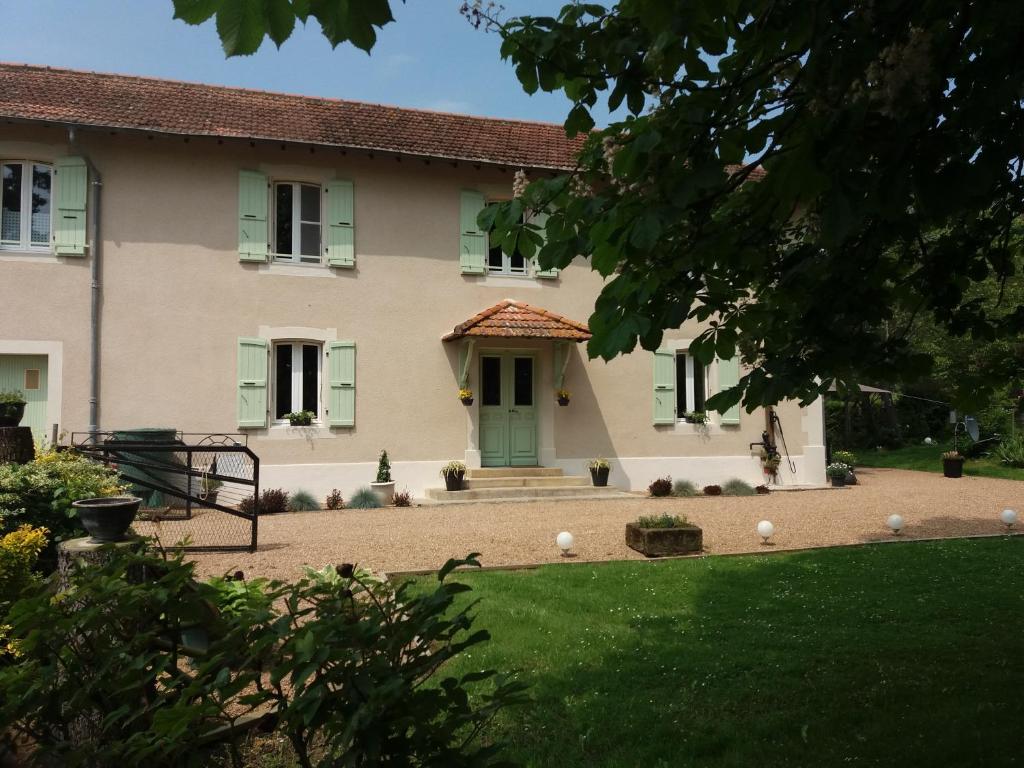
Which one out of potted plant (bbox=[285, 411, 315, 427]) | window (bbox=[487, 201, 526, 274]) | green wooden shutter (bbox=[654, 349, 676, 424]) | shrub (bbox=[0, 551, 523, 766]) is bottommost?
shrub (bbox=[0, 551, 523, 766])

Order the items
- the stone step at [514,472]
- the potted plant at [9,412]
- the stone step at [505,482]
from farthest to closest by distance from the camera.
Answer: the stone step at [514,472] < the stone step at [505,482] < the potted plant at [9,412]

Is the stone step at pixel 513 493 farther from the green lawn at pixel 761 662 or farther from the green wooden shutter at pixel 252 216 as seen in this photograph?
the green lawn at pixel 761 662

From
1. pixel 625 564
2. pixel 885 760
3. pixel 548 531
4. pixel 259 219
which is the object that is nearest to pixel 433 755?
pixel 885 760

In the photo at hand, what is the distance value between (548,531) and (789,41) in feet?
22.7

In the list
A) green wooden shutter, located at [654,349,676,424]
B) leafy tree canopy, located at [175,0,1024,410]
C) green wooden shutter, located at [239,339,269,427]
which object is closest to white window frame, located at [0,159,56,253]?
green wooden shutter, located at [239,339,269,427]

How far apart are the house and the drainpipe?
3 cm

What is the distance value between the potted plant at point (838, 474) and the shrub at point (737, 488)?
180 cm

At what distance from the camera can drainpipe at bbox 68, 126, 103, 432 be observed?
426 inches

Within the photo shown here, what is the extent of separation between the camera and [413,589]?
16.8 feet

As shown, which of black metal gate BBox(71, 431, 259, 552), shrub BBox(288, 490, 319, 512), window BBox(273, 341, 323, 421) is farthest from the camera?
window BBox(273, 341, 323, 421)

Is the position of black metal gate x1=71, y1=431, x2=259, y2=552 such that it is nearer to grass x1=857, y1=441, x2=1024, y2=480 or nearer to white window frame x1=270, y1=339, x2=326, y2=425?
white window frame x1=270, y1=339, x2=326, y2=425

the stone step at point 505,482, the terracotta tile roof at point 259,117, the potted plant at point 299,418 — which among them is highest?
the terracotta tile roof at point 259,117

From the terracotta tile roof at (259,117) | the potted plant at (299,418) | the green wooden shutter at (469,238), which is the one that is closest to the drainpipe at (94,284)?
the terracotta tile roof at (259,117)

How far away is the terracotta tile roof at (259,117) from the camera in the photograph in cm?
1099
